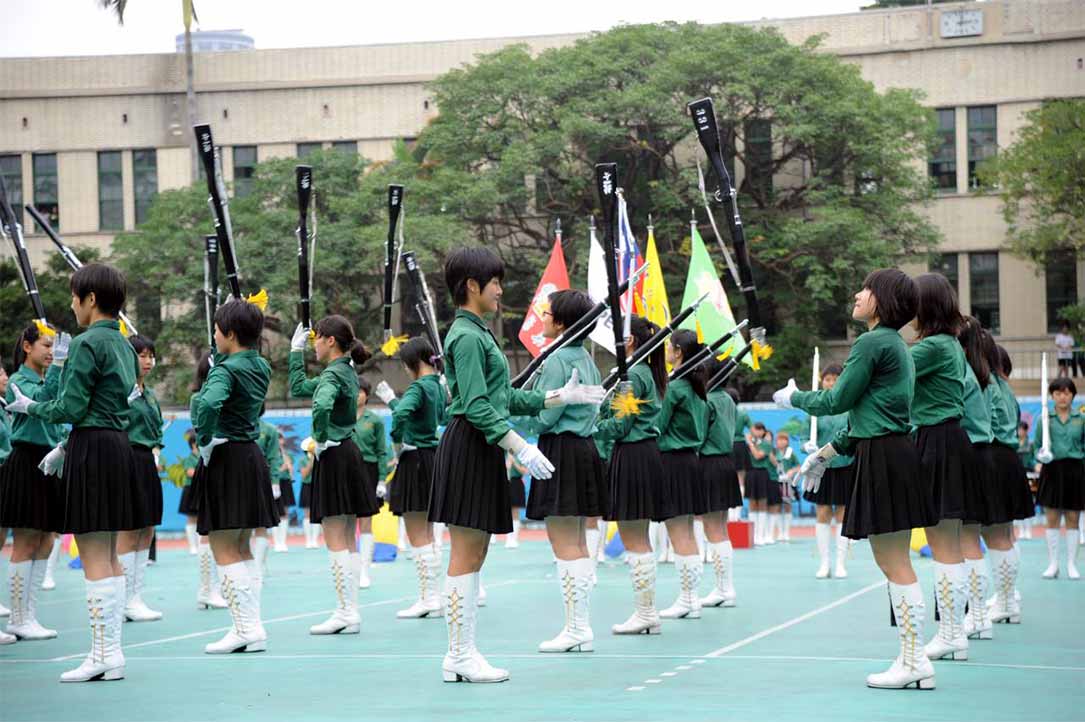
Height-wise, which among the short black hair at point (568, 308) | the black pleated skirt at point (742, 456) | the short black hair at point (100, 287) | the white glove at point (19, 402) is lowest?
the black pleated skirt at point (742, 456)

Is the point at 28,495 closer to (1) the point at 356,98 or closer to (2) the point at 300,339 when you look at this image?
(2) the point at 300,339

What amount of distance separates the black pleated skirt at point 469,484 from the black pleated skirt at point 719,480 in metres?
4.12

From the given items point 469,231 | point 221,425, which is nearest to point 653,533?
point 221,425

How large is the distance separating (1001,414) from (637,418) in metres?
2.40

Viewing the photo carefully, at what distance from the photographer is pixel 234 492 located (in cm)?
862

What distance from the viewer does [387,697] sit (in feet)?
23.3

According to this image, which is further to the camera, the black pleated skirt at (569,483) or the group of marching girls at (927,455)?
the black pleated skirt at (569,483)

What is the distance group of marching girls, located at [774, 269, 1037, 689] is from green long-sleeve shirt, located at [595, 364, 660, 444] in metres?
1.39

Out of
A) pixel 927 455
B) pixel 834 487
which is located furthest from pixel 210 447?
pixel 834 487

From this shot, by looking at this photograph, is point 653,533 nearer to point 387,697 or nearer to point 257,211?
point 387,697

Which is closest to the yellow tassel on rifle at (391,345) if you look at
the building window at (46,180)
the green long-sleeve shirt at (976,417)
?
the green long-sleeve shirt at (976,417)

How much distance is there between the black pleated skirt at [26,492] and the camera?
9625 mm

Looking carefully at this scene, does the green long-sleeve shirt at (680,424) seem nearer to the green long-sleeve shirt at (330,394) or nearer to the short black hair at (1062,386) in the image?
the green long-sleeve shirt at (330,394)

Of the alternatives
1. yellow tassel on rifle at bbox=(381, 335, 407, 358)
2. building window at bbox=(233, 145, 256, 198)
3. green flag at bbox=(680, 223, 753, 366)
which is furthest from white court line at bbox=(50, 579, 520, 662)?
building window at bbox=(233, 145, 256, 198)
